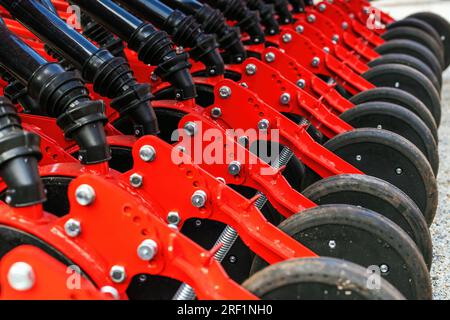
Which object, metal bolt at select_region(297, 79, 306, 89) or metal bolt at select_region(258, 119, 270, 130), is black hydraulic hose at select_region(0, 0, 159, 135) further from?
metal bolt at select_region(297, 79, 306, 89)

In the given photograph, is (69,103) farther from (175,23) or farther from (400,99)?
(400,99)

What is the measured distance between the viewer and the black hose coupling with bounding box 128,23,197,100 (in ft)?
7.83

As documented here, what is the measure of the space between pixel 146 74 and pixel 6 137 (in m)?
1.56

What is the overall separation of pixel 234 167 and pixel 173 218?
0.37 meters

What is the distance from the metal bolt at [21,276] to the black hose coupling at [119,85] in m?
0.73

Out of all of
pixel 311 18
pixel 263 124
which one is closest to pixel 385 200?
pixel 263 124

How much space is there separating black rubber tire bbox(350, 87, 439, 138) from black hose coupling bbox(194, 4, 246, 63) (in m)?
0.70

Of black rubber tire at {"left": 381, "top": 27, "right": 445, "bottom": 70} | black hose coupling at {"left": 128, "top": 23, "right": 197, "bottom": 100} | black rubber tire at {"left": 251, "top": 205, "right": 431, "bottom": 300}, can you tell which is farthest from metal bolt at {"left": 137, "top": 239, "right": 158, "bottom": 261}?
black rubber tire at {"left": 381, "top": 27, "right": 445, "bottom": 70}

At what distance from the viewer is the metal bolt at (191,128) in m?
2.34

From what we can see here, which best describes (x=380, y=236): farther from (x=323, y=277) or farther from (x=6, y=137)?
(x=6, y=137)

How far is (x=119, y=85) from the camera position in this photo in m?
2.08

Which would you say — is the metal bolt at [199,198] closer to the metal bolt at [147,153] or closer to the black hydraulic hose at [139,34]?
the metal bolt at [147,153]

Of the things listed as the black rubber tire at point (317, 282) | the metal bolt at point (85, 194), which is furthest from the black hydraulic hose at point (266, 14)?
the black rubber tire at point (317, 282)

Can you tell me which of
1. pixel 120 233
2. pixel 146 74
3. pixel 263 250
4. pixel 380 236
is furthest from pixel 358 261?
pixel 146 74
